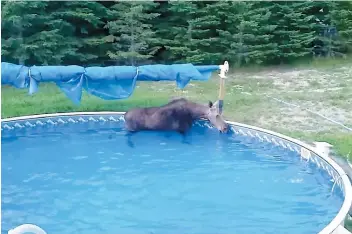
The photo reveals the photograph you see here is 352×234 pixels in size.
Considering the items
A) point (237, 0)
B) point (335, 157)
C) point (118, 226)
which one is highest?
point (237, 0)

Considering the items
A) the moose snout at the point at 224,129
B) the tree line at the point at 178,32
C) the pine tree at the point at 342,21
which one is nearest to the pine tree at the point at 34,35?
the tree line at the point at 178,32

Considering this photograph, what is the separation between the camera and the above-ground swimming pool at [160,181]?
15.8 ft

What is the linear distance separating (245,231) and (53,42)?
20.7ft

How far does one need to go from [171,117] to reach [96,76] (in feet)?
3.71

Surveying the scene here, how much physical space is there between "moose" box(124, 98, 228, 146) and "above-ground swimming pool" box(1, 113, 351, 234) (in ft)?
0.40

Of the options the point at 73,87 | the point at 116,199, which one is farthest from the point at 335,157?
the point at 73,87

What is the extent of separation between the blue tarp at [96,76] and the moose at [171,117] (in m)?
0.35

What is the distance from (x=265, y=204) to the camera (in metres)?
5.21

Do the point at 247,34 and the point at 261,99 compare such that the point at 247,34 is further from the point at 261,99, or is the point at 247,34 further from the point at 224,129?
the point at 224,129

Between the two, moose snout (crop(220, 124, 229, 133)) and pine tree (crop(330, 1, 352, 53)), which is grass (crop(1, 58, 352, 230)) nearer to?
moose snout (crop(220, 124, 229, 133))

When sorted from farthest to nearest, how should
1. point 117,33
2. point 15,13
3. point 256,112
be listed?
point 117,33, point 15,13, point 256,112

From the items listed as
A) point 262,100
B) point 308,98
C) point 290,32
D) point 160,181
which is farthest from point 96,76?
point 290,32

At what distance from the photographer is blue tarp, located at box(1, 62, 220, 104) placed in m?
7.07

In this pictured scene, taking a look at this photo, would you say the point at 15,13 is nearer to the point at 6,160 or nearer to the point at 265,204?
the point at 6,160
